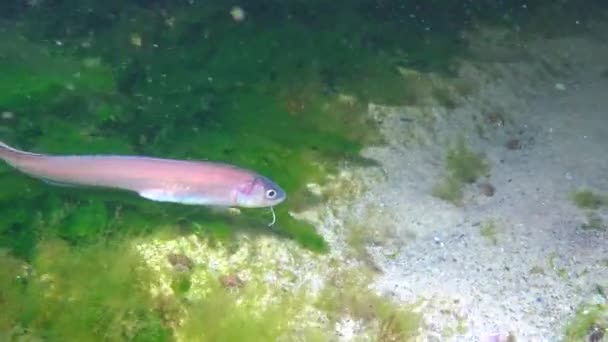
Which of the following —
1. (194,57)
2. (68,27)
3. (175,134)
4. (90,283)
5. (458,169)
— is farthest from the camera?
(68,27)

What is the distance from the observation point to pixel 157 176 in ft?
15.6

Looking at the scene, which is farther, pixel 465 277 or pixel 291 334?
pixel 465 277

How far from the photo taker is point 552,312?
5.19m

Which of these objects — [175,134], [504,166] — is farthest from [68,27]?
[504,166]

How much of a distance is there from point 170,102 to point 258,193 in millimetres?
2739

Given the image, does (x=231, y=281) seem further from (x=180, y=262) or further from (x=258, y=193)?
(x=258, y=193)

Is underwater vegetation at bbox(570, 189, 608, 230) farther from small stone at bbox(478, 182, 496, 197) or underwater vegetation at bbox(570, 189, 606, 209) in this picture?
small stone at bbox(478, 182, 496, 197)

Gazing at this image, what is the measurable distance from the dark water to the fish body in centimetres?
50

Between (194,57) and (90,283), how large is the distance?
4315mm

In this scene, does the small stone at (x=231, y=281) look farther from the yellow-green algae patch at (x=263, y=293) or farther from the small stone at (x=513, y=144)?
the small stone at (x=513, y=144)

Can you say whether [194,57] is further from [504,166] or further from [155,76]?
[504,166]

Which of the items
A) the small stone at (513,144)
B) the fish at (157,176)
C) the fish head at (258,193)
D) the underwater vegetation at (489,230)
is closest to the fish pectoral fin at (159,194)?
the fish at (157,176)

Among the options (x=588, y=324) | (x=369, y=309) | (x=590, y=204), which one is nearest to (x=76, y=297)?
(x=369, y=309)

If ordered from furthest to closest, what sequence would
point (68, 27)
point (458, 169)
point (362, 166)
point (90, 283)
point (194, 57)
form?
point (68, 27) → point (194, 57) → point (458, 169) → point (362, 166) → point (90, 283)
